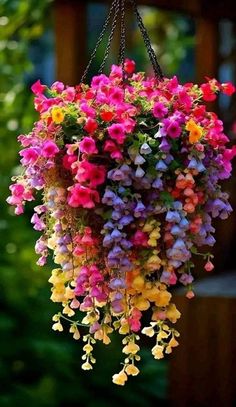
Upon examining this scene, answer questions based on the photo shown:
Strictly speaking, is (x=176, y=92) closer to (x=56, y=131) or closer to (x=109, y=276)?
(x=56, y=131)

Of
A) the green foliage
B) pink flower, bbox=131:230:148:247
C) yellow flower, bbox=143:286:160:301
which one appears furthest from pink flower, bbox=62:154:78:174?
the green foliage

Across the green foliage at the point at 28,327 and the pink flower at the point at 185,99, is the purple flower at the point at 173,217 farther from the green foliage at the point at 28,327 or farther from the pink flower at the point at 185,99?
the green foliage at the point at 28,327

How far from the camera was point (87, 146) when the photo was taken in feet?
7.56

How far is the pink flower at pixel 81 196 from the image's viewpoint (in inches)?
91.0

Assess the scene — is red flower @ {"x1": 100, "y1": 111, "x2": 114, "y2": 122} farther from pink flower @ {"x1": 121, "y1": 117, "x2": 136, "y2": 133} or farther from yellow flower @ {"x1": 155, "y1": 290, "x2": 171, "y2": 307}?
yellow flower @ {"x1": 155, "y1": 290, "x2": 171, "y2": 307}

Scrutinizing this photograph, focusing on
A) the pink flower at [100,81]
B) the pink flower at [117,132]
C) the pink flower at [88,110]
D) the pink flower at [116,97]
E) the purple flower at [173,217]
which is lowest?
the purple flower at [173,217]

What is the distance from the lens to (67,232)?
2443 millimetres

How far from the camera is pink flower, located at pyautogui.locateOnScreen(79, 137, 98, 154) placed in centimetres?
230

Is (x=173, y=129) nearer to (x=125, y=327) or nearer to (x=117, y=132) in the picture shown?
(x=117, y=132)

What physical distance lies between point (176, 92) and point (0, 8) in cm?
228

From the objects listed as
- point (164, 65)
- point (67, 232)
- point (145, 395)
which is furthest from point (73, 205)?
point (164, 65)

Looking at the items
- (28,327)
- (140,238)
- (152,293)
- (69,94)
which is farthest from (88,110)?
(28,327)

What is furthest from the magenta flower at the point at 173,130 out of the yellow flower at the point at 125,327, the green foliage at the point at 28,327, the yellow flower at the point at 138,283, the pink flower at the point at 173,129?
the green foliage at the point at 28,327

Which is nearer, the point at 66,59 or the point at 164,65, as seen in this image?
the point at 66,59
